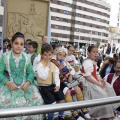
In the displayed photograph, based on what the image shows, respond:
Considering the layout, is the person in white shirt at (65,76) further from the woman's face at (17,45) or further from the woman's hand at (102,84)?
the woman's face at (17,45)

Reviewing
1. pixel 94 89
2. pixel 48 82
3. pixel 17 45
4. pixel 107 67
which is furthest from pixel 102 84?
pixel 107 67

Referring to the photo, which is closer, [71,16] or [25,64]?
[25,64]

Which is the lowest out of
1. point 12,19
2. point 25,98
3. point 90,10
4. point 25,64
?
point 25,98

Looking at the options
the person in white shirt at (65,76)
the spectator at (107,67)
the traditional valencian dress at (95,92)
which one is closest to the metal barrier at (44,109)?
the person in white shirt at (65,76)

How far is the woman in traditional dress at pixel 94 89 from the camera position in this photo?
4.21 m

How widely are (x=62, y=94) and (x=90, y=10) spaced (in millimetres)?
86119

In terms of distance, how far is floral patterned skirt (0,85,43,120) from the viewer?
11.2 ft

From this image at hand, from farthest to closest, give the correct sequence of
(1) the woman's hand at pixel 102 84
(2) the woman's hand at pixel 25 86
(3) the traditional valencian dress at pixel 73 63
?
(3) the traditional valencian dress at pixel 73 63 → (1) the woman's hand at pixel 102 84 → (2) the woman's hand at pixel 25 86

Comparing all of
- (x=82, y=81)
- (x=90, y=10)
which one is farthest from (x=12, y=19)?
(x=90, y=10)

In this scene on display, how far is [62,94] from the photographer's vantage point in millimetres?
3926

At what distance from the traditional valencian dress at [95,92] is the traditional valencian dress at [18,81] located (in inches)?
39.0


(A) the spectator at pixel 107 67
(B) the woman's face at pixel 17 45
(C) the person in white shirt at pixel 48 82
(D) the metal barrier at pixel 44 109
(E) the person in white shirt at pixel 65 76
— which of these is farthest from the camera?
(A) the spectator at pixel 107 67

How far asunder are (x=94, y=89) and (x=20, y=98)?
1408mm

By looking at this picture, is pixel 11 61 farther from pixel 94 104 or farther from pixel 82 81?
pixel 94 104
